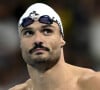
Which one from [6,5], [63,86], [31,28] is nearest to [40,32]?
[31,28]

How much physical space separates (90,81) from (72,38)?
2.75 m

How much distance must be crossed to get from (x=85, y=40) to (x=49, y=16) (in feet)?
8.66

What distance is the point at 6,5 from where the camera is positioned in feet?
20.6

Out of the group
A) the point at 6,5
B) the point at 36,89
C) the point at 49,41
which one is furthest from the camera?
the point at 6,5

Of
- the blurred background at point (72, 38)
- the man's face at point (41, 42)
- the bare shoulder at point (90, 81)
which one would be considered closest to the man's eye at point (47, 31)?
the man's face at point (41, 42)

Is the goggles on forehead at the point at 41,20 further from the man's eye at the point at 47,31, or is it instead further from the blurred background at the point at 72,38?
the blurred background at the point at 72,38

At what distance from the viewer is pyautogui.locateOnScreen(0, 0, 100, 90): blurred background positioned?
19.1 feet

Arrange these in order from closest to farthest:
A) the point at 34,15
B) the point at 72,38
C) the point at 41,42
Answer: the point at 41,42, the point at 34,15, the point at 72,38

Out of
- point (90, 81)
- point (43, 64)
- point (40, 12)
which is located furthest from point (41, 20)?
point (90, 81)

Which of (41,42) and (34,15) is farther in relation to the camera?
(34,15)

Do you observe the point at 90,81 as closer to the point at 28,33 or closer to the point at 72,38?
the point at 28,33

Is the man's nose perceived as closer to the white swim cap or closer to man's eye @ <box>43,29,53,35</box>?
man's eye @ <box>43,29,53,35</box>

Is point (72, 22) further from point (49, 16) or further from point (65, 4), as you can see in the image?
point (49, 16)

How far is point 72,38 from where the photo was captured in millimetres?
5980
